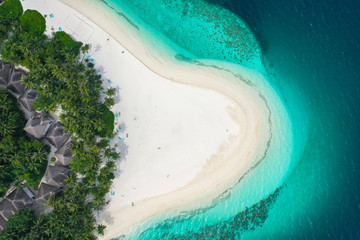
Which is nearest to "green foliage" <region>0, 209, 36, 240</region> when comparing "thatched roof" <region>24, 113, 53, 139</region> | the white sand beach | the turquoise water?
the white sand beach

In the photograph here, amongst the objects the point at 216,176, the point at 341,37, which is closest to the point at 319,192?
the point at 216,176

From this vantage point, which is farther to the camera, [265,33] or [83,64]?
[265,33]

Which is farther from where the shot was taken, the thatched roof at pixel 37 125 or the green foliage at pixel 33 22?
the green foliage at pixel 33 22

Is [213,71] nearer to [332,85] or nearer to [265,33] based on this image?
[265,33]

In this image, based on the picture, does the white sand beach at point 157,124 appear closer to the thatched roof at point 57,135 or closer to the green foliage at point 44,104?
the thatched roof at point 57,135

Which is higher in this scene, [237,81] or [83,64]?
[237,81]

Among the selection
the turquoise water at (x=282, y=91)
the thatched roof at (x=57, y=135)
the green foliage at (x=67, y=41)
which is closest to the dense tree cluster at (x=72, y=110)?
the green foliage at (x=67, y=41)
